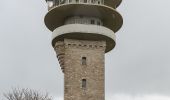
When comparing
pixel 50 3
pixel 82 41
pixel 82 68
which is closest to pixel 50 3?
pixel 50 3

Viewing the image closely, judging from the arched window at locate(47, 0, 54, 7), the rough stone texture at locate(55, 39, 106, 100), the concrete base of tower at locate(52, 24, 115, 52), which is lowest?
the rough stone texture at locate(55, 39, 106, 100)

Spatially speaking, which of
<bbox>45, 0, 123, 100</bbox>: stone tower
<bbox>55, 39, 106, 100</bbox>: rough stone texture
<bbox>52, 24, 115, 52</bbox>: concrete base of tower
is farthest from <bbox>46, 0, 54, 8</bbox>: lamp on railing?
<bbox>55, 39, 106, 100</bbox>: rough stone texture

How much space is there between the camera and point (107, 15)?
1842 inches

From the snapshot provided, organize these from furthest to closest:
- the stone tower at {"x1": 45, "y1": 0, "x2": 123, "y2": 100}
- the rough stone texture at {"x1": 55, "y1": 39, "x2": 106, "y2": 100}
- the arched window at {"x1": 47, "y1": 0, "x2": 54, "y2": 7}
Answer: the arched window at {"x1": 47, "y1": 0, "x2": 54, "y2": 7}
the stone tower at {"x1": 45, "y1": 0, "x2": 123, "y2": 100}
the rough stone texture at {"x1": 55, "y1": 39, "x2": 106, "y2": 100}

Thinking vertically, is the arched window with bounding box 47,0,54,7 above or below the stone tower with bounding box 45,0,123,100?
above

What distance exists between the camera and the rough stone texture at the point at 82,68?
43.5 metres

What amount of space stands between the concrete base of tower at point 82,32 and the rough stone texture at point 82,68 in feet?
1.42

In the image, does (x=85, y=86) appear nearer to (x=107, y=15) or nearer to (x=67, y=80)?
(x=67, y=80)

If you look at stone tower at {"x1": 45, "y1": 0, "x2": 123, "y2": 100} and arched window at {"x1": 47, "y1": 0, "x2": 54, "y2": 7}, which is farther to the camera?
arched window at {"x1": 47, "y1": 0, "x2": 54, "y2": 7}

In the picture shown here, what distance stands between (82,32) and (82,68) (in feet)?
12.1

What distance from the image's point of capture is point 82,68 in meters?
44.3

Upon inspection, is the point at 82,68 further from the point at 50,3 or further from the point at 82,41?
the point at 50,3

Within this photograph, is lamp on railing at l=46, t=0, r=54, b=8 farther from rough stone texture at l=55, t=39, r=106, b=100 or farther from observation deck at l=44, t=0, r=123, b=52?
rough stone texture at l=55, t=39, r=106, b=100

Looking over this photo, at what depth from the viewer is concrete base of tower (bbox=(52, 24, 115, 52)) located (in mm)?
45000
